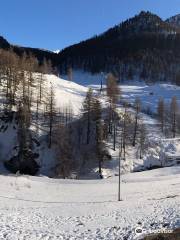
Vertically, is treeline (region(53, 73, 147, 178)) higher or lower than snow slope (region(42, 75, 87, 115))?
lower

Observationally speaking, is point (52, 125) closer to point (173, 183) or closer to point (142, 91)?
point (173, 183)

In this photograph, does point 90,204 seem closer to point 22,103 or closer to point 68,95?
point 22,103

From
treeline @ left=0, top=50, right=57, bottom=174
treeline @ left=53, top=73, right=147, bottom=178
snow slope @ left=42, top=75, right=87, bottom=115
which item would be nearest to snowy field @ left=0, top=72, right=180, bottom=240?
treeline @ left=0, top=50, right=57, bottom=174

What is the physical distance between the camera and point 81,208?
41531 millimetres

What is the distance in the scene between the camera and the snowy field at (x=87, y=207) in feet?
89.2

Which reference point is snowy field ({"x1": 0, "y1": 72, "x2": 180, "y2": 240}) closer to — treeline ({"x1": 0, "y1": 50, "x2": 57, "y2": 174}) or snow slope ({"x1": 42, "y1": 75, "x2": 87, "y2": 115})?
treeline ({"x1": 0, "y1": 50, "x2": 57, "y2": 174})

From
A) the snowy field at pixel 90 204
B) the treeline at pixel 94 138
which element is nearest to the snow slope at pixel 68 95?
the treeline at pixel 94 138

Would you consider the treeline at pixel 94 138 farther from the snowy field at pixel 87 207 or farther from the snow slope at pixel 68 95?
the snowy field at pixel 87 207

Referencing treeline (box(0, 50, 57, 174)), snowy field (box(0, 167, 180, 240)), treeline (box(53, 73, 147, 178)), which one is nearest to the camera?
snowy field (box(0, 167, 180, 240))

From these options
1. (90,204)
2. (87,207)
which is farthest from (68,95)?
(87,207)

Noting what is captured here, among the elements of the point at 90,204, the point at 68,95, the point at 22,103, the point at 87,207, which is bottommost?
the point at 90,204

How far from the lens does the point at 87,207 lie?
42125 mm

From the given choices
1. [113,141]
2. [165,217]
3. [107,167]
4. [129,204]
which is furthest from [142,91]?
[165,217]

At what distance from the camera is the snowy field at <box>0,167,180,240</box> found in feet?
89.2
